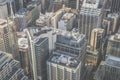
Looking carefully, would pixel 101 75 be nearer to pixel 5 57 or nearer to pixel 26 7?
pixel 5 57

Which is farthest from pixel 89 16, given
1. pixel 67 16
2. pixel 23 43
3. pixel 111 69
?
pixel 23 43

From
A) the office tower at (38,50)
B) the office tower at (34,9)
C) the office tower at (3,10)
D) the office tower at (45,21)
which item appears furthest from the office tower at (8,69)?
the office tower at (34,9)

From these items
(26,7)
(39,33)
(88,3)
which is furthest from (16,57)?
(26,7)

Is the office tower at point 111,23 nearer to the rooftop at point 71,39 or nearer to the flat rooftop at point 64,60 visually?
the rooftop at point 71,39

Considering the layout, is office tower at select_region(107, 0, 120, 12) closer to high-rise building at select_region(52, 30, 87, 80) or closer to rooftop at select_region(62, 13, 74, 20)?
rooftop at select_region(62, 13, 74, 20)

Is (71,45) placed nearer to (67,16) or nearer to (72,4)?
(67,16)

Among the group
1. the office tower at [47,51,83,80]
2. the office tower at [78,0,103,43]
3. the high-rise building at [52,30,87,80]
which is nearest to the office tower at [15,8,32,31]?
the office tower at [78,0,103,43]

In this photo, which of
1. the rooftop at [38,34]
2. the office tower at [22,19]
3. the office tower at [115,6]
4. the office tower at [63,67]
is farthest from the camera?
the office tower at [115,6]
